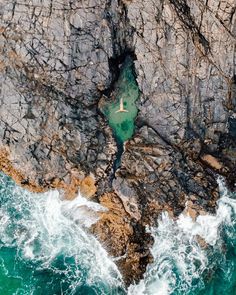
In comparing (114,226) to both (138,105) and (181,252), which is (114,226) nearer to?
(181,252)

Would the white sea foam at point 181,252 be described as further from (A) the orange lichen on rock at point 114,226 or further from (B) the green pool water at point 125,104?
(B) the green pool water at point 125,104

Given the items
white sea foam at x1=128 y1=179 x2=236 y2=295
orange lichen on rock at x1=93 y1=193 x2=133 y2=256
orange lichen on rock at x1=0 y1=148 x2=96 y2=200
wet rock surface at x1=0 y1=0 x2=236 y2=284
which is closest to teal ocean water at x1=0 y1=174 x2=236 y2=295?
white sea foam at x1=128 y1=179 x2=236 y2=295

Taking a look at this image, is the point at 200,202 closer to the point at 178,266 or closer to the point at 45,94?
the point at 178,266

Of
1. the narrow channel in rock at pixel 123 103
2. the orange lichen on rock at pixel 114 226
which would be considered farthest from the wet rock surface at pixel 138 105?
the narrow channel in rock at pixel 123 103

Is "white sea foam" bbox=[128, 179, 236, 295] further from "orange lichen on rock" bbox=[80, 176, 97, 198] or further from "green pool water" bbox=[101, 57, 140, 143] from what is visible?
"green pool water" bbox=[101, 57, 140, 143]

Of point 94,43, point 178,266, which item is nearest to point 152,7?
point 94,43

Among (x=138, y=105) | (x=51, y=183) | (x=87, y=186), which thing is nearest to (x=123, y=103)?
(x=138, y=105)

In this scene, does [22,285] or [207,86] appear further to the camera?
[207,86]
